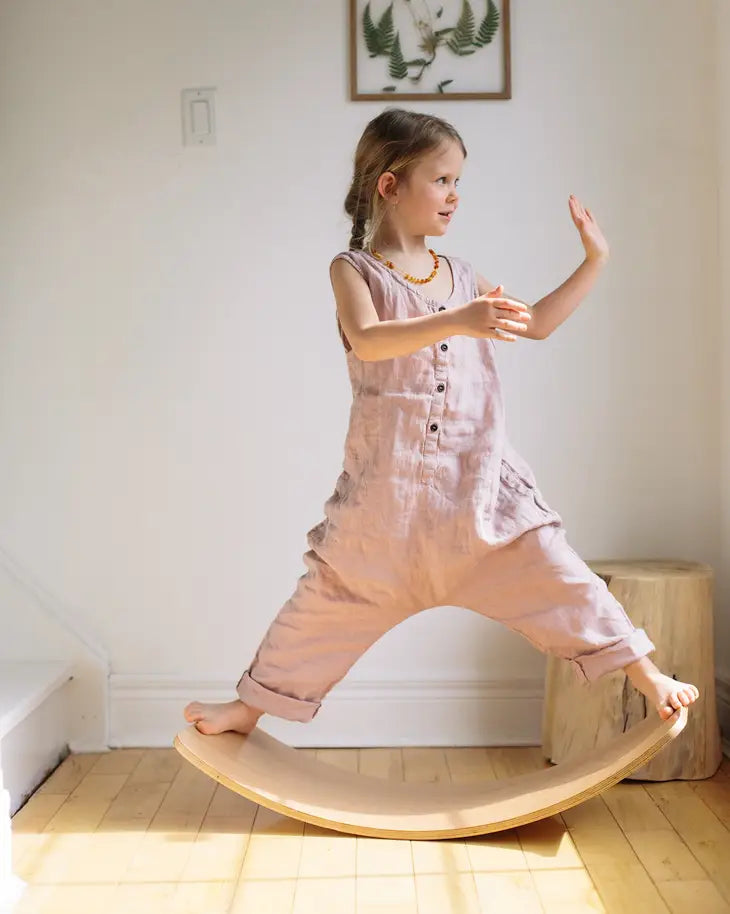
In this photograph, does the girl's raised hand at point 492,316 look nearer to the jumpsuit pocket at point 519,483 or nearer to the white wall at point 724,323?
the jumpsuit pocket at point 519,483

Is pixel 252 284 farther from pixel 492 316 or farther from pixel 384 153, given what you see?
pixel 492 316

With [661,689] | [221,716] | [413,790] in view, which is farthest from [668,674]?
[221,716]

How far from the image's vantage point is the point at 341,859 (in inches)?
66.6

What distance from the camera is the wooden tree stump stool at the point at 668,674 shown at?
2.07 meters

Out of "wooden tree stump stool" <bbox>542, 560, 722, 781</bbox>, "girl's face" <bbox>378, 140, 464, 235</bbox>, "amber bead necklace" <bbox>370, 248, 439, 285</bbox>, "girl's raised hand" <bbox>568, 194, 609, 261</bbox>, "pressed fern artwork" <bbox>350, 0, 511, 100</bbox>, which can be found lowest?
"wooden tree stump stool" <bbox>542, 560, 722, 781</bbox>

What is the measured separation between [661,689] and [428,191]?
92 cm

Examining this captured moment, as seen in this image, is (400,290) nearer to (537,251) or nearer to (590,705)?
(537,251)

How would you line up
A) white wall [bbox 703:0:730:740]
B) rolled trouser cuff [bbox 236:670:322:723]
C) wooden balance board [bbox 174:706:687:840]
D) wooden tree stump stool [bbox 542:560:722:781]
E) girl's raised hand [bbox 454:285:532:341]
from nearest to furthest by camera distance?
1. girl's raised hand [bbox 454:285:532:341]
2. wooden balance board [bbox 174:706:687:840]
3. rolled trouser cuff [bbox 236:670:322:723]
4. wooden tree stump stool [bbox 542:560:722:781]
5. white wall [bbox 703:0:730:740]

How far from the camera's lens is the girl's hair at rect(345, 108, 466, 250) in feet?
5.73

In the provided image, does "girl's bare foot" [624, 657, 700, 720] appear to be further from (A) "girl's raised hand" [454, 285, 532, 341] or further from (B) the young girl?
(A) "girl's raised hand" [454, 285, 532, 341]

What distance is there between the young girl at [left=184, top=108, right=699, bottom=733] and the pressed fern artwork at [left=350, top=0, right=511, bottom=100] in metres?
0.64

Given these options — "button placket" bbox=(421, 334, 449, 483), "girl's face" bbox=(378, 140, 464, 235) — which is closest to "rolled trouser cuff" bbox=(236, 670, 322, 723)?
"button placket" bbox=(421, 334, 449, 483)

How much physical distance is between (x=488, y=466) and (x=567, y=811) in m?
0.66

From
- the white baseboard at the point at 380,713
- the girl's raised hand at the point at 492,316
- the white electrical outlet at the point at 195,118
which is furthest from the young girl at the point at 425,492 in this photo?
the white electrical outlet at the point at 195,118
